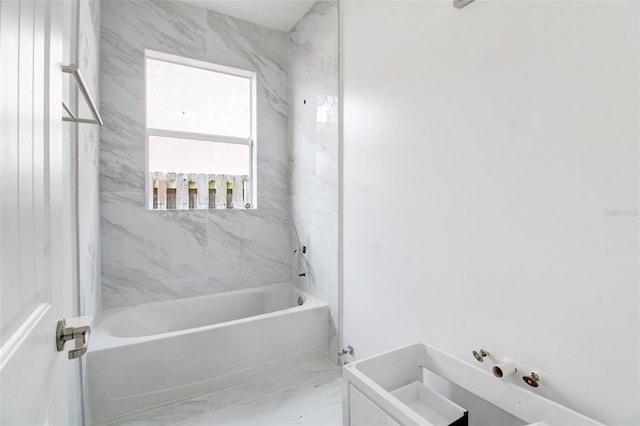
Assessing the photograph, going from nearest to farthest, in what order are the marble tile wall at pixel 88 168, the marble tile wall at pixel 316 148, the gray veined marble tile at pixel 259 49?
the marble tile wall at pixel 88 168 → the marble tile wall at pixel 316 148 → the gray veined marble tile at pixel 259 49

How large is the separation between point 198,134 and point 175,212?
0.69 m

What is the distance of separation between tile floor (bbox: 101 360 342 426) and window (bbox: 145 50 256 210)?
4.63 ft

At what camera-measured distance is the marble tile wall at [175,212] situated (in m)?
2.29

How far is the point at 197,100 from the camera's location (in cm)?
271

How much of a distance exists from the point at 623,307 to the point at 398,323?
38.9 inches

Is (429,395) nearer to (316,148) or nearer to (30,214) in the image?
(30,214)

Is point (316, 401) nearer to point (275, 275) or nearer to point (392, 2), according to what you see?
point (275, 275)

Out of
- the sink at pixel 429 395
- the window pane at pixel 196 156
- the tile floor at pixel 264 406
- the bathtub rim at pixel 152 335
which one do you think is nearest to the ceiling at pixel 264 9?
the window pane at pixel 196 156

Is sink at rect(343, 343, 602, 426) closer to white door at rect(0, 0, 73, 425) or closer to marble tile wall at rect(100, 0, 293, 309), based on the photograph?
white door at rect(0, 0, 73, 425)

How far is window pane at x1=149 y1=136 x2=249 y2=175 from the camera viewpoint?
254cm

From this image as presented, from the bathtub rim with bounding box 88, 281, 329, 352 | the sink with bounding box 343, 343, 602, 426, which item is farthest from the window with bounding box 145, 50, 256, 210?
the sink with bounding box 343, 343, 602, 426

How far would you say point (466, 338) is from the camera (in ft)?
4.53

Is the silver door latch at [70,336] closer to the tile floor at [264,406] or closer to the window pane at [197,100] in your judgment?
the tile floor at [264,406]

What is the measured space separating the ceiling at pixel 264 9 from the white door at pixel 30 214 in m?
2.14
